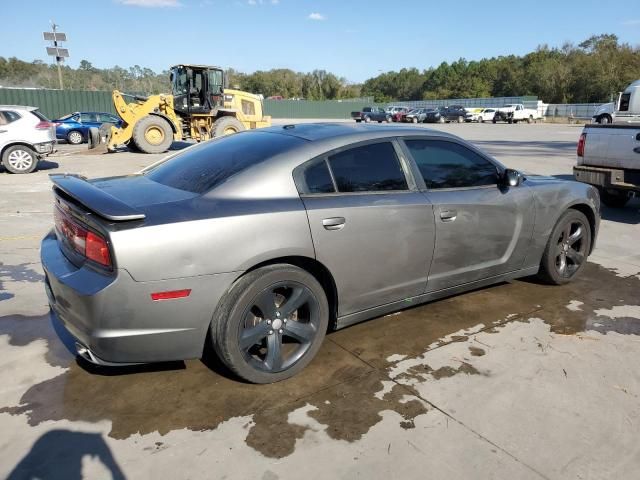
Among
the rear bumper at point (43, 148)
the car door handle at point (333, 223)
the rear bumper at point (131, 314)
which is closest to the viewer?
the rear bumper at point (131, 314)

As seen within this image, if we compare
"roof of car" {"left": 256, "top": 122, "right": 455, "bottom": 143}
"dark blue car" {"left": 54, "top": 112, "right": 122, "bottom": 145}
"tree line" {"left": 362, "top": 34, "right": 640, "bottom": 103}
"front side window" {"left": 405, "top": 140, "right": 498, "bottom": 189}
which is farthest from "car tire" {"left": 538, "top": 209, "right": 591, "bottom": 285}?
"tree line" {"left": 362, "top": 34, "right": 640, "bottom": 103}

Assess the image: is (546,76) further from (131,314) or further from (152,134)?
(131,314)

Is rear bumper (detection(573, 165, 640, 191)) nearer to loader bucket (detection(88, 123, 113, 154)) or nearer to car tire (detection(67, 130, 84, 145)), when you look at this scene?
loader bucket (detection(88, 123, 113, 154))

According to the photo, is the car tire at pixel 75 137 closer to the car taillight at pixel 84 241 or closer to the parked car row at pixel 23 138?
the parked car row at pixel 23 138

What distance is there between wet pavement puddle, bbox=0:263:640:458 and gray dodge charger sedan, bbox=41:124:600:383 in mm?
235

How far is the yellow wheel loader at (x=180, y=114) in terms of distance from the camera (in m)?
16.4

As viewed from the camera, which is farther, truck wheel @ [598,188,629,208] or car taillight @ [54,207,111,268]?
truck wheel @ [598,188,629,208]

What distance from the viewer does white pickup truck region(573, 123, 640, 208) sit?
23.4 feet

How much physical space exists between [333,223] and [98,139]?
18053 millimetres

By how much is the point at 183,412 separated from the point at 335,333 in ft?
4.48

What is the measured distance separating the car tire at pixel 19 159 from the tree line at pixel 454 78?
46.7 meters

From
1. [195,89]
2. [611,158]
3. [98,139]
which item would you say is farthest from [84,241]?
[98,139]

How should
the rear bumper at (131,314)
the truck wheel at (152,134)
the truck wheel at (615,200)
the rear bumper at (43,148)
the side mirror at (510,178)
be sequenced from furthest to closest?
the truck wheel at (152,134)
the rear bumper at (43,148)
the truck wheel at (615,200)
the side mirror at (510,178)
the rear bumper at (131,314)

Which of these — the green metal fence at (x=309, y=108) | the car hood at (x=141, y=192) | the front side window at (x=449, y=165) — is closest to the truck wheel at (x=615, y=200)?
the front side window at (x=449, y=165)
